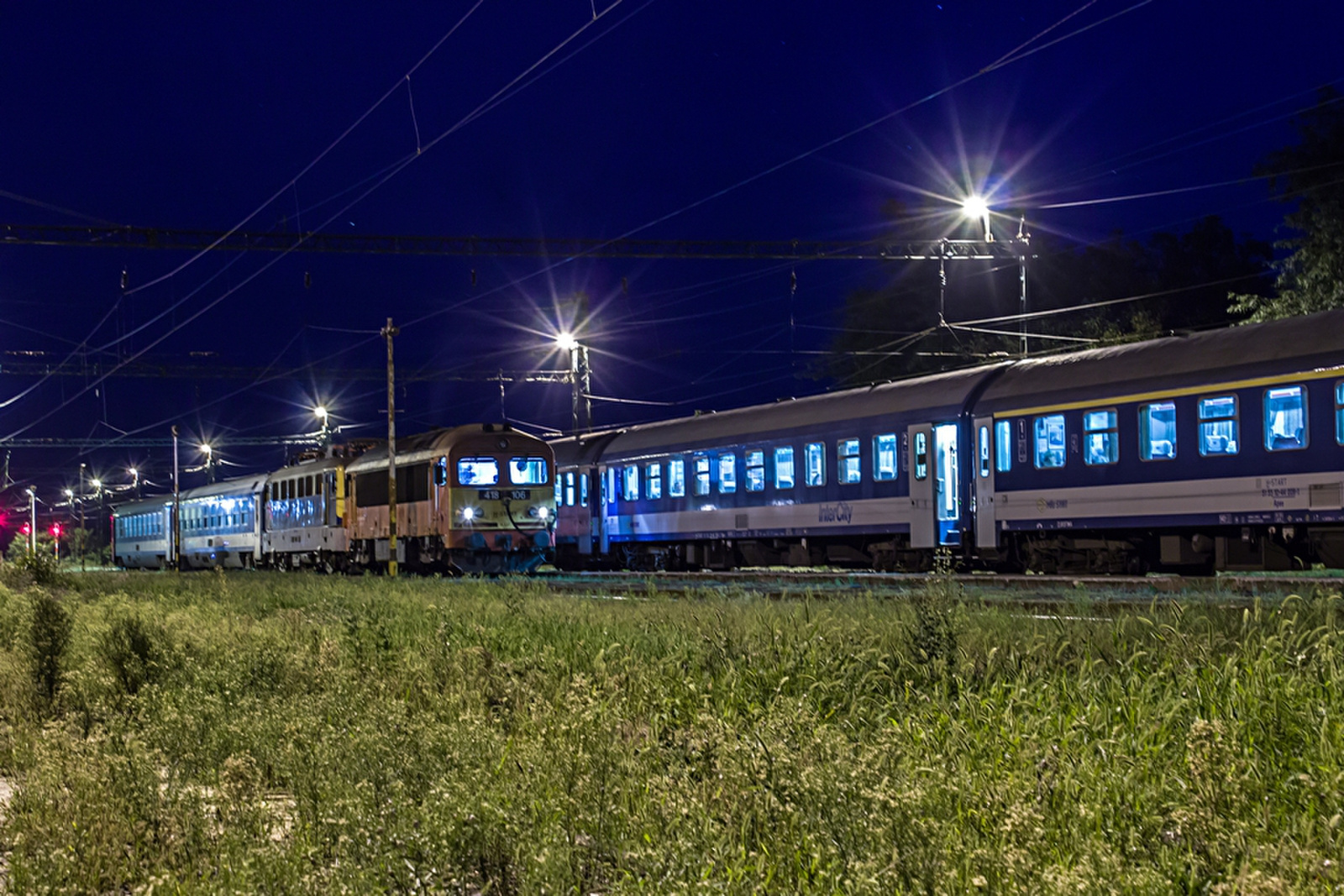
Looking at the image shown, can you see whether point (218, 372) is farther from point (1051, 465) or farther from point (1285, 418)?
point (1285, 418)

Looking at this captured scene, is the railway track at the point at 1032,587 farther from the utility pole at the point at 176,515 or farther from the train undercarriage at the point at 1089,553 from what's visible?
the utility pole at the point at 176,515

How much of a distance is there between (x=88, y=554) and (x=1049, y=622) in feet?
335

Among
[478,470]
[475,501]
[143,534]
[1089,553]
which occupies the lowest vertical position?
[1089,553]

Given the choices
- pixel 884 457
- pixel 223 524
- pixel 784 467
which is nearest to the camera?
pixel 884 457

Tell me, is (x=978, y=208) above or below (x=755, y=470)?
above

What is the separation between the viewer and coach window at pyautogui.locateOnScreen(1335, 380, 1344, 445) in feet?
57.6

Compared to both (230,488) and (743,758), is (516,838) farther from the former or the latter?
(230,488)

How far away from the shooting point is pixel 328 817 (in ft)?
18.3

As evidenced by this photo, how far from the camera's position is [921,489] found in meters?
24.3

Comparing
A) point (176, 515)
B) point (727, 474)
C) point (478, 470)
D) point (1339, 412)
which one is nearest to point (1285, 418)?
point (1339, 412)

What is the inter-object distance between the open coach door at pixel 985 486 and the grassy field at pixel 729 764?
12663mm

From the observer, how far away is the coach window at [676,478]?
31438 millimetres

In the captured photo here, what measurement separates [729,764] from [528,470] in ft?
88.2

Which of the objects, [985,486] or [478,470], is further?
[478,470]
